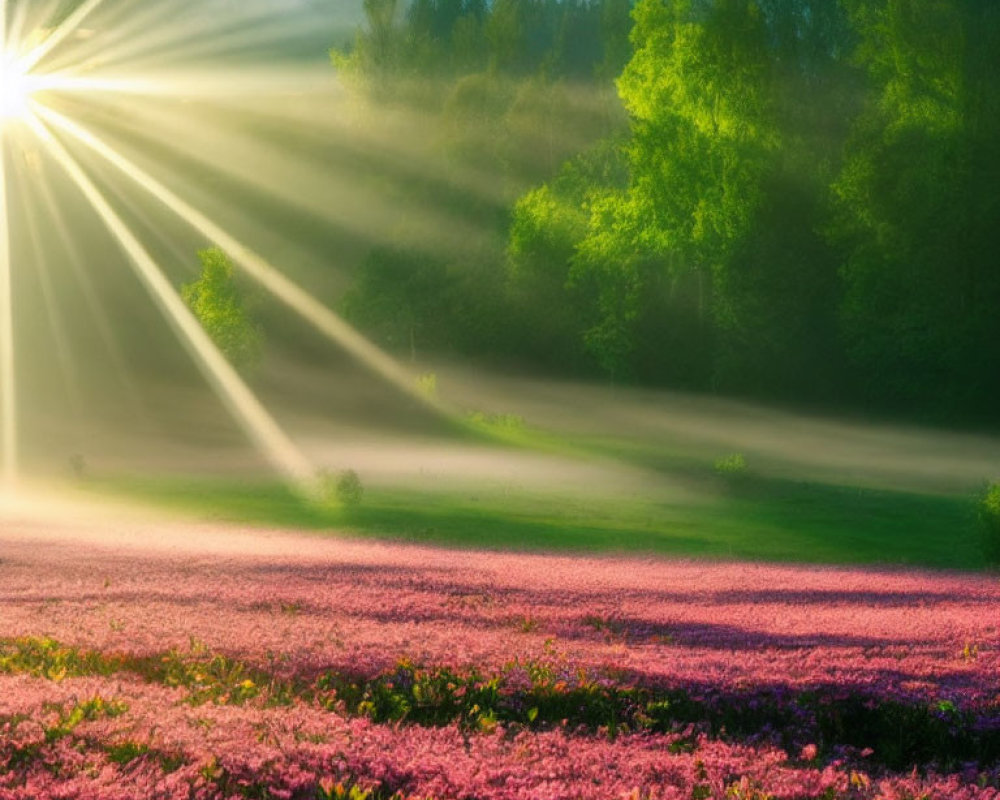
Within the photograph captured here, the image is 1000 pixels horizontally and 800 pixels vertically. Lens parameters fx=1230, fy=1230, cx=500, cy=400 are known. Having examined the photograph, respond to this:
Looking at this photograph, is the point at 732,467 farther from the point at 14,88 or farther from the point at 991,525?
the point at 14,88

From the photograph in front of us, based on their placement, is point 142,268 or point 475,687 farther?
point 142,268

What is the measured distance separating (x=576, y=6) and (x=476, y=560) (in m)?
114

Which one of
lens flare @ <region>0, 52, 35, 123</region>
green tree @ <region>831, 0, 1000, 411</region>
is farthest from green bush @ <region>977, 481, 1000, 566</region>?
green tree @ <region>831, 0, 1000, 411</region>

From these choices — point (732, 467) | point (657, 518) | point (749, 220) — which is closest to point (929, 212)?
point (749, 220)

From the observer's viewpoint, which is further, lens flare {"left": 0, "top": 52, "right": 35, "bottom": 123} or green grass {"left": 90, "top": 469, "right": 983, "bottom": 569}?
lens flare {"left": 0, "top": 52, "right": 35, "bottom": 123}

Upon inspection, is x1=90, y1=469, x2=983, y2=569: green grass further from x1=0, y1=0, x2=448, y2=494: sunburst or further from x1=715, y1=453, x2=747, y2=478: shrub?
x1=0, y1=0, x2=448, y2=494: sunburst

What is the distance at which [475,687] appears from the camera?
8.92 meters

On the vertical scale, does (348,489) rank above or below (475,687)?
below

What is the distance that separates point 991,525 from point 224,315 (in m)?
41.1

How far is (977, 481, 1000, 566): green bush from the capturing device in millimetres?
22859

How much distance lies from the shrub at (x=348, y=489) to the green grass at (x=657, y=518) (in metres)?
0.51

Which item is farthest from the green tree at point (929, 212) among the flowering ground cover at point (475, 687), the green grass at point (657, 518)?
the flowering ground cover at point (475, 687)

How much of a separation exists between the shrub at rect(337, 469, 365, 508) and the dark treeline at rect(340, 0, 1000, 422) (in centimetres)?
2761

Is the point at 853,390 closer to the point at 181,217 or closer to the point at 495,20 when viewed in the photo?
the point at 181,217
